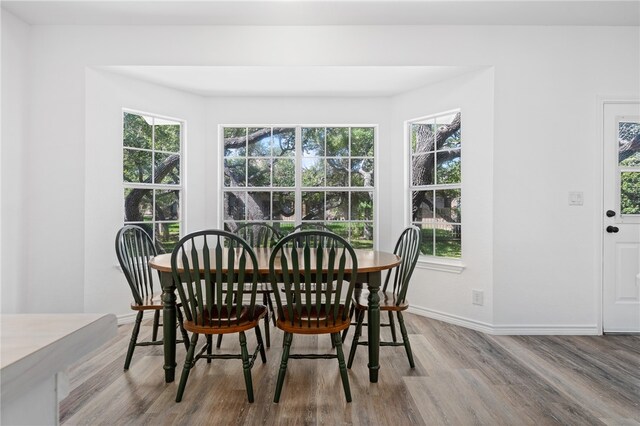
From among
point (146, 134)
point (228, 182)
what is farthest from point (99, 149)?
point (228, 182)

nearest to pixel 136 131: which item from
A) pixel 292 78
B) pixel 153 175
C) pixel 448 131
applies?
pixel 153 175

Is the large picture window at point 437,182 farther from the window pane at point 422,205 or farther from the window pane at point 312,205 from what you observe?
the window pane at point 312,205

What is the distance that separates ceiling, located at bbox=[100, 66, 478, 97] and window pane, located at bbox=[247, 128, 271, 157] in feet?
1.37

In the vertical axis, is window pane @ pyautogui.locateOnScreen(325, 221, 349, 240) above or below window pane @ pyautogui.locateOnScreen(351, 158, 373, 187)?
below

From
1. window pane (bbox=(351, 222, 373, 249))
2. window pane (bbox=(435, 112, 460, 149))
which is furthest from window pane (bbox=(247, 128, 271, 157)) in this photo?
window pane (bbox=(435, 112, 460, 149))

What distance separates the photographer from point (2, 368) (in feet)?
1.17

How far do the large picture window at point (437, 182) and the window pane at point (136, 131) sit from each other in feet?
9.14

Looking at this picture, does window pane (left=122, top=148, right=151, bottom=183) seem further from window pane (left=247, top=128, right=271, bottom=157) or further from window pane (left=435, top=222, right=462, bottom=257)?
window pane (left=435, top=222, right=462, bottom=257)

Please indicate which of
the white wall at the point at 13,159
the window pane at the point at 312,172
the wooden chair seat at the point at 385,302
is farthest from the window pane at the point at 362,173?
the white wall at the point at 13,159

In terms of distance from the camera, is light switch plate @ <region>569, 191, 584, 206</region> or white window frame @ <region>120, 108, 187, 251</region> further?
white window frame @ <region>120, 108, 187, 251</region>

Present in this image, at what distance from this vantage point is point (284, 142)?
13.3 feet

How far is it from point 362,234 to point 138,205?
242cm

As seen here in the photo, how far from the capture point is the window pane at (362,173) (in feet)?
13.3

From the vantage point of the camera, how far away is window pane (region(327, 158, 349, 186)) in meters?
4.06
